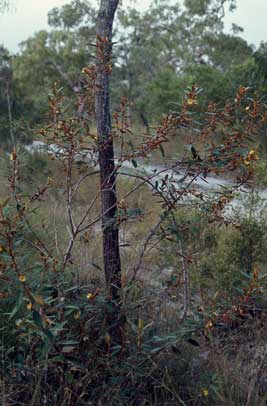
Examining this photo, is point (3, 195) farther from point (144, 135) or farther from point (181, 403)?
point (181, 403)

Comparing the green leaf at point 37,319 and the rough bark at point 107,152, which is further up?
the rough bark at point 107,152

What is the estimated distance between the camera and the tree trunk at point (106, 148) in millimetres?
3732

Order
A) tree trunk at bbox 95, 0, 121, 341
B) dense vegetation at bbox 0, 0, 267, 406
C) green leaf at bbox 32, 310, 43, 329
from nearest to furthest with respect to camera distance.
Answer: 1. green leaf at bbox 32, 310, 43, 329
2. dense vegetation at bbox 0, 0, 267, 406
3. tree trunk at bbox 95, 0, 121, 341

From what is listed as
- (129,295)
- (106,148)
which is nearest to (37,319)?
(129,295)

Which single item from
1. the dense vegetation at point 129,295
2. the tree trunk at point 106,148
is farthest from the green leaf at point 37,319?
the tree trunk at point 106,148

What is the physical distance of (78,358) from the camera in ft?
11.1

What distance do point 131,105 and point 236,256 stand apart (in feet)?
6.65

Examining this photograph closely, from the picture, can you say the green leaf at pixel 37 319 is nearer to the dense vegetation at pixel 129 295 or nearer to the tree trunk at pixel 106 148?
the dense vegetation at pixel 129 295

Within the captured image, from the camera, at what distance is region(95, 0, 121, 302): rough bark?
3.77m

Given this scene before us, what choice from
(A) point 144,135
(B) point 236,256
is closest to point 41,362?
(A) point 144,135

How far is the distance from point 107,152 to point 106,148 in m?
0.03

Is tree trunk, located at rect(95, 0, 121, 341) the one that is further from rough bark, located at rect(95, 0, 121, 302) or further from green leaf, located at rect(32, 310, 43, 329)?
green leaf, located at rect(32, 310, 43, 329)

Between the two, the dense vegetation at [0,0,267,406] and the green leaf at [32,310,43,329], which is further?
the dense vegetation at [0,0,267,406]

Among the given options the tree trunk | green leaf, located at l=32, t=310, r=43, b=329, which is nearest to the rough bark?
the tree trunk
